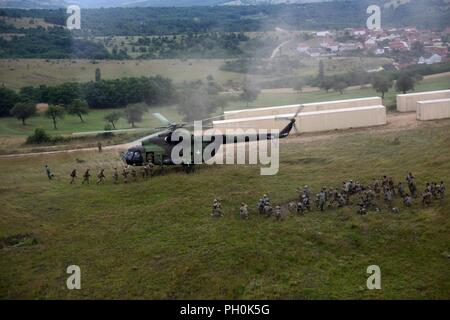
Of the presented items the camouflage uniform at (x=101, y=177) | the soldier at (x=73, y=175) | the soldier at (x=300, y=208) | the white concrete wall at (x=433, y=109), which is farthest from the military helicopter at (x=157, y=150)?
the white concrete wall at (x=433, y=109)

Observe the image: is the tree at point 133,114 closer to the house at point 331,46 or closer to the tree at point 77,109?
the tree at point 77,109

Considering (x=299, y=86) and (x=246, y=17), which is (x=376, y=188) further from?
(x=246, y=17)

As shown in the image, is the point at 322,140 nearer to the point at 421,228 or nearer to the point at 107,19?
the point at 421,228

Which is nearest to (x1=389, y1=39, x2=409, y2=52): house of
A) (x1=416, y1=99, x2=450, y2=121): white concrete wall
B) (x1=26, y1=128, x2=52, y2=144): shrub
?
(x1=416, y1=99, x2=450, y2=121): white concrete wall

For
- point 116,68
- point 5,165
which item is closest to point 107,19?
point 116,68
